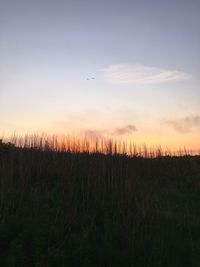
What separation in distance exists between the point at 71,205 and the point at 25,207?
870mm

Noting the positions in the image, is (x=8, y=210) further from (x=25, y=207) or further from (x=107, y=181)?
(x=107, y=181)

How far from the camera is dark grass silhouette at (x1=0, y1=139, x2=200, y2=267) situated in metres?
7.99

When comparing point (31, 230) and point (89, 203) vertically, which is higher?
point (89, 203)

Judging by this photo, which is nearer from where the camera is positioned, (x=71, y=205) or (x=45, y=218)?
(x=45, y=218)

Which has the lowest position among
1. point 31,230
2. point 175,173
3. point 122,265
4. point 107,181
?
point 122,265

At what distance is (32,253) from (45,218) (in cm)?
99

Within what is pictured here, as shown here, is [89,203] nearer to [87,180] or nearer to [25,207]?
[87,180]

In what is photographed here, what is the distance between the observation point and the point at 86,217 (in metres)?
9.37

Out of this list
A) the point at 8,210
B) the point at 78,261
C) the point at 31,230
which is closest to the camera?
the point at 78,261

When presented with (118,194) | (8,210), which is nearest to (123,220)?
(118,194)

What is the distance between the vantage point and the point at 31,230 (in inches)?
329

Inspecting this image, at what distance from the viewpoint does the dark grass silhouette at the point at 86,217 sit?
26.2 feet

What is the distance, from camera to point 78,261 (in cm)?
779

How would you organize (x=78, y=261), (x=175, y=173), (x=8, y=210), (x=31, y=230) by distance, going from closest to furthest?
(x=78, y=261), (x=31, y=230), (x=8, y=210), (x=175, y=173)
